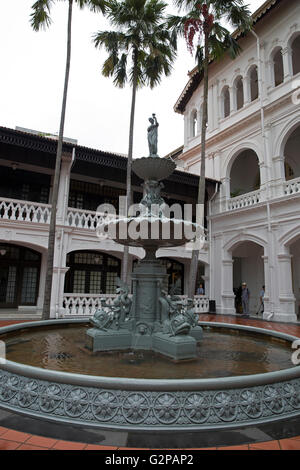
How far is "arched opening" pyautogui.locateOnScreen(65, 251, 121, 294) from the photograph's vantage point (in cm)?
1658

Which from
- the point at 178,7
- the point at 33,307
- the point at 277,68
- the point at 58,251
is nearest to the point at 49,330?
the point at 58,251

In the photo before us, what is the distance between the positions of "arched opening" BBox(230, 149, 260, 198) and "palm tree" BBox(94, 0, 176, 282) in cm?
863

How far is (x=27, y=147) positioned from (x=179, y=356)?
1152 cm

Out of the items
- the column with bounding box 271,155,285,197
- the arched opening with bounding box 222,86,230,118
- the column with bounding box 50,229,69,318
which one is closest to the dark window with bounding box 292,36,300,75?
the arched opening with bounding box 222,86,230,118

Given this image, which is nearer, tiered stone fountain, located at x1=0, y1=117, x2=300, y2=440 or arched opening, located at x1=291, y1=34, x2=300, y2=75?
tiered stone fountain, located at x1=0, y1=117, x2=300, y2=440

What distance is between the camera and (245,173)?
67.3 feet

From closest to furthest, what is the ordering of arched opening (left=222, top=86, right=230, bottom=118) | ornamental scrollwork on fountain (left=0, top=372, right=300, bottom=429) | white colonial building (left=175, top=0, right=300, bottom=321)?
ornamental scrollwork on fountain (left=0, top=372, right=300, bottom=429)
white colonial building (left=175, top=0, right=300, bottom=321)
arched opening (left=222, top=86, right=230, bottom=118)

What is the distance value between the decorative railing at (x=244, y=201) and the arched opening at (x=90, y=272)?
764 cm

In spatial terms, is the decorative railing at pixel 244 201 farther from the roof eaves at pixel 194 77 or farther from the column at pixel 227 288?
the roof eaves at pixel 194 77

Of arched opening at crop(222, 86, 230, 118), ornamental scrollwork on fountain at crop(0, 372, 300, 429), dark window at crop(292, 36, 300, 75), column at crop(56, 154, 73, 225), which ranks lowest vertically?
ornamental scrollwork on fountain at crop(0, 372, 300, 429)

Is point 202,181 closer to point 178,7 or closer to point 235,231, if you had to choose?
point 235,231

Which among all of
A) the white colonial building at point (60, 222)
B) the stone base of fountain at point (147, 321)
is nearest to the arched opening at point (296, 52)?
the white colonial building at point (60, 222)

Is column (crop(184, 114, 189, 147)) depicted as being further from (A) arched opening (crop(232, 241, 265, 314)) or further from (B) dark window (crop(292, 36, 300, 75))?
(A) arched opening (crop(232, 241, 265, 314))

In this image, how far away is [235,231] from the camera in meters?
16.6
